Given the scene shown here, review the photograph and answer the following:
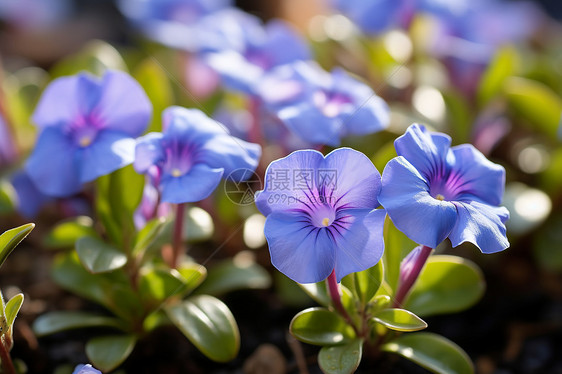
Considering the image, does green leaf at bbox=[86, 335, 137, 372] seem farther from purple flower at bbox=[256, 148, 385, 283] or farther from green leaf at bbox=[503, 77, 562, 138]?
green leaf at bbox=[503, 77, 562, 138]

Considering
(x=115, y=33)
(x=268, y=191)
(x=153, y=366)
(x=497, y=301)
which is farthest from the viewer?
(x=115, y=33)

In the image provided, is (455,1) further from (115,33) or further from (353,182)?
(115,33)

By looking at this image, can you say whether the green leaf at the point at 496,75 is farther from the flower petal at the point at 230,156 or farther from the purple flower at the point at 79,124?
the purple flower at the point at 79,124

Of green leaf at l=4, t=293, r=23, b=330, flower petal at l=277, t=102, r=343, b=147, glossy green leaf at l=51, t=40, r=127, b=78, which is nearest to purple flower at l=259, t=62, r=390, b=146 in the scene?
flower petal at l=277, t=102, r=343, b=147

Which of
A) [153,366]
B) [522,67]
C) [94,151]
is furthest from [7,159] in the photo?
[522,67]

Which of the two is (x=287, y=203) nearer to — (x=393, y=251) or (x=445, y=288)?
(x=393, y=251)

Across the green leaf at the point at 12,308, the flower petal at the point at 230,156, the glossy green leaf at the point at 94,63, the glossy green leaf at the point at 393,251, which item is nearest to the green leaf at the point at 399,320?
the glossy green leaf at the point at 393,251
